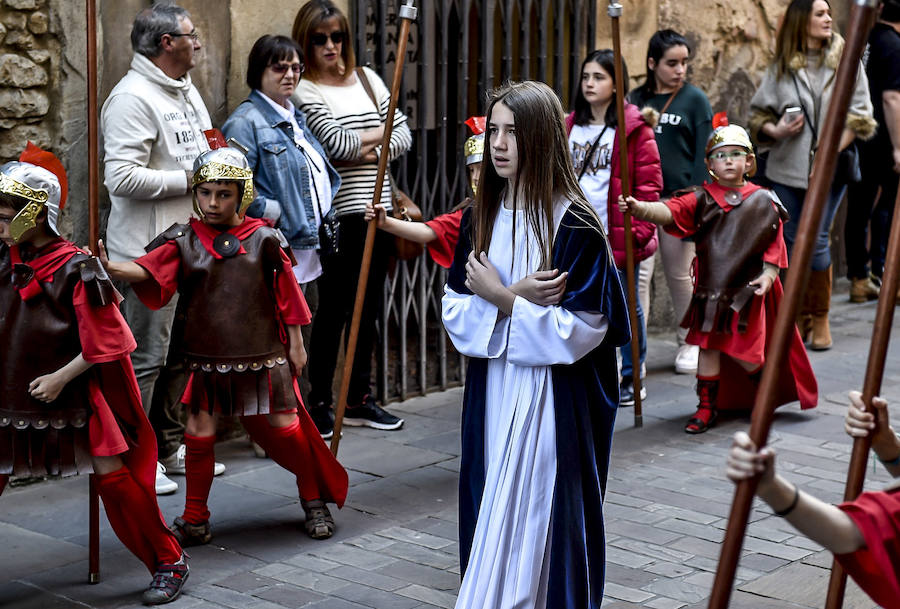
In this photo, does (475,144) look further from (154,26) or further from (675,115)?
(675,115)

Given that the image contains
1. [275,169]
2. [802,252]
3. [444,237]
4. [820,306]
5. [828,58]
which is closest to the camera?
[802,252]

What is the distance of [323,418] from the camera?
6.59 m

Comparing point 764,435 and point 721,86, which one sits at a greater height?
point 721,86

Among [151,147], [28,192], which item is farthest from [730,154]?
[28,192]

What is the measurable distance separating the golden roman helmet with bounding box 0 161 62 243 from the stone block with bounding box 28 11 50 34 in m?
1.47

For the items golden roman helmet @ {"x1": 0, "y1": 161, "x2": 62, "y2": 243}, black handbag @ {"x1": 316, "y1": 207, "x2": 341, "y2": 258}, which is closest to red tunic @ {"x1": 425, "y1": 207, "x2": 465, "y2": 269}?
black handbag @ {"x1": 316, "y1": 207, "x2": 341, "y2": 258}

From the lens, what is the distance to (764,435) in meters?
2.28

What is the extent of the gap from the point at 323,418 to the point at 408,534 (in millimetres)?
1419

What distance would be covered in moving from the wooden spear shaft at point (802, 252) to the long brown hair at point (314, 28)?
4.34 metres

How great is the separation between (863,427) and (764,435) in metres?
0.79

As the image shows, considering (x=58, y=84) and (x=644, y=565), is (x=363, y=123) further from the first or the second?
(x=644, y=565)

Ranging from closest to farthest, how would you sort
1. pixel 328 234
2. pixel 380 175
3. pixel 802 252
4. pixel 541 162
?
pixel 802 252 < pixel 541 162 < pixel 380 175 < pixel 328 234

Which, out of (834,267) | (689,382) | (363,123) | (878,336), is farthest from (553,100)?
(834,267)

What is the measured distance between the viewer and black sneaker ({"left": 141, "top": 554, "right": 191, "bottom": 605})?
14.8 ft
